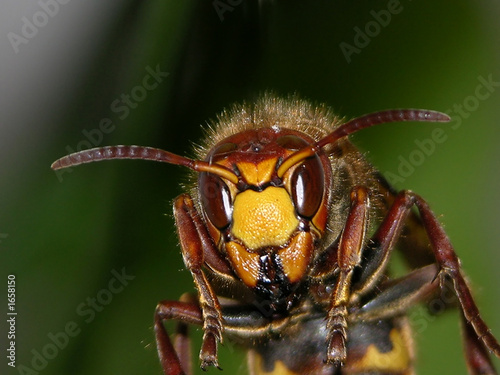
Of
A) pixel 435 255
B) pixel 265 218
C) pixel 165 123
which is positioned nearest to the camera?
pixel 265 218

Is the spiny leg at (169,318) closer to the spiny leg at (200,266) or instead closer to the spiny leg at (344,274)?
the spiny leg at (200,266)

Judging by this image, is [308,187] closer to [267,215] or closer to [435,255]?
[267,215]

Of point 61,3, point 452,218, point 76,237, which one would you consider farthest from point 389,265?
point 61,3

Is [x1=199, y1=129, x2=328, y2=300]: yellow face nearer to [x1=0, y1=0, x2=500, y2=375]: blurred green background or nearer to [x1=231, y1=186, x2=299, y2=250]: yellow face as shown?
[x1=231, y1=186, x2=299, y2=250]: yellow face

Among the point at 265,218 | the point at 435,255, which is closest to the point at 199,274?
the point at 265,218

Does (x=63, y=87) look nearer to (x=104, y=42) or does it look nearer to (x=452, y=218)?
(x=104, y=42)

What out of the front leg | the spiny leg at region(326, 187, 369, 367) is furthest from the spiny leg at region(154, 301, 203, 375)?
the spiny leg at region(326, 187, 369, 367)

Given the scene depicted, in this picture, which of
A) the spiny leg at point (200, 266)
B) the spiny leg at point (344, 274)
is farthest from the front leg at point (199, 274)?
the spiny leg at point (344, 274)
